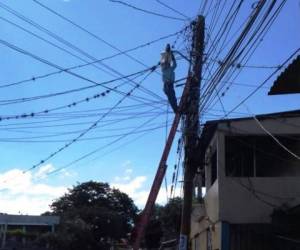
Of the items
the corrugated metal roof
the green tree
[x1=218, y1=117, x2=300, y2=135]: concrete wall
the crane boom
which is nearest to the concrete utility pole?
the crane boom

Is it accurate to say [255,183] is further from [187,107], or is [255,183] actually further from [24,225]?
[24,225]

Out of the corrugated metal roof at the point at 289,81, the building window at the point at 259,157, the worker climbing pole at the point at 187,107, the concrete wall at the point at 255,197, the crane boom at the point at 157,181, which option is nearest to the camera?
the corrugated metal roof at the point at 289,81

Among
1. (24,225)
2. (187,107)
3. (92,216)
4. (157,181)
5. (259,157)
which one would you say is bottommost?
(157,181)

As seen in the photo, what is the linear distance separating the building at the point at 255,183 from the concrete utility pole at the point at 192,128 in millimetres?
408

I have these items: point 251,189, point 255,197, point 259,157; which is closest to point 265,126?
point 259,157

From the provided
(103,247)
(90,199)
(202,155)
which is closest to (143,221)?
(202,155)

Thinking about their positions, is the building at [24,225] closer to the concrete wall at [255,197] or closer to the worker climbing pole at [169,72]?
the concrete wall at [255,197]

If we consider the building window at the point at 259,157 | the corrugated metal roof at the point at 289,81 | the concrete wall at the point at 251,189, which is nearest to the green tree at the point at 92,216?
the building window at the point at 259,157

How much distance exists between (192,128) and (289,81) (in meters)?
5.46

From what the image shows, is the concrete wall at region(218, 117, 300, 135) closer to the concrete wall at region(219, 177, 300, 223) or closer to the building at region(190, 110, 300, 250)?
the building at region(190, 110, 300, 250)

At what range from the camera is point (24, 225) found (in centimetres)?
7381

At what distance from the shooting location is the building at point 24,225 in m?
65.5

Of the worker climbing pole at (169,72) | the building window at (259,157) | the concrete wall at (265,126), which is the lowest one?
the building window at (259,157)

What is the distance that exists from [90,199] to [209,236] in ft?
214
